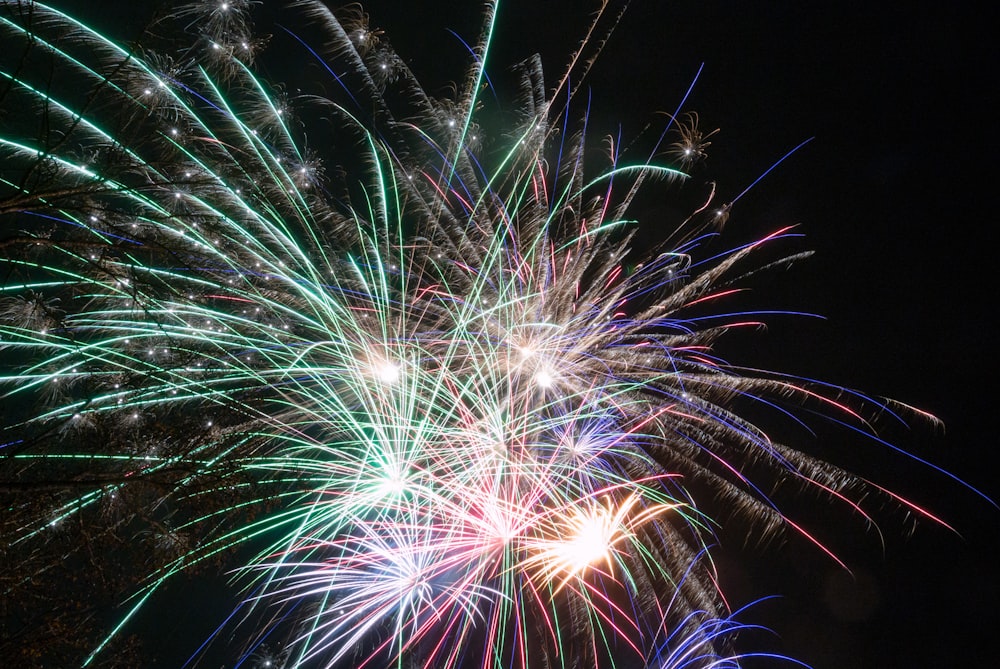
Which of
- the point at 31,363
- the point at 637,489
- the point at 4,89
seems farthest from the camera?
the point at 637,489

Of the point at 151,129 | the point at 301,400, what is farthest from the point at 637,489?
the point at 151,129

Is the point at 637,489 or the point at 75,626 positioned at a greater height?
the point at 75,626

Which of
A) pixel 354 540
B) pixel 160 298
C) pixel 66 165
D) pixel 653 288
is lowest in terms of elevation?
pixel 354 540

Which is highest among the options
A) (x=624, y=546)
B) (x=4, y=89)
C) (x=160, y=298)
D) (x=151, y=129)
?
(x=4, y=89)

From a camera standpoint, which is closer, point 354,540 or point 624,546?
point 354,540

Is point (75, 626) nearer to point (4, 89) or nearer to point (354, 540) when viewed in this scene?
point (354, 540)

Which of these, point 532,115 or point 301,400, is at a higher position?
point 532,115

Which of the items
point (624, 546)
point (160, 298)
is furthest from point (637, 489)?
point (160, 298)

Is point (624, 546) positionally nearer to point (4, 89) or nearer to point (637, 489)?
point (637, 489)

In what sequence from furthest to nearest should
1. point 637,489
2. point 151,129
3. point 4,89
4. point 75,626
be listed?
point 637,489
point 75,626
point 151,129
point 4,89
